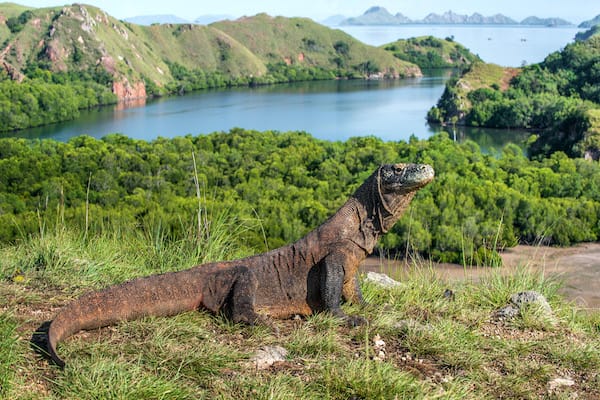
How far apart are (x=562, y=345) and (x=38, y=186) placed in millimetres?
32191

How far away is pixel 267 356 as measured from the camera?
400cm

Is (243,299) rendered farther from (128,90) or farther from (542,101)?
(128,90)

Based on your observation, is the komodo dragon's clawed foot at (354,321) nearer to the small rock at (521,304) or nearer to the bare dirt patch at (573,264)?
the small rock at (521,304)

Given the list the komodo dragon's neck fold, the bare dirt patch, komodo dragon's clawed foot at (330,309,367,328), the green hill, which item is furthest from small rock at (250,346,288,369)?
the green hill

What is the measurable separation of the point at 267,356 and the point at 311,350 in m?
0.30

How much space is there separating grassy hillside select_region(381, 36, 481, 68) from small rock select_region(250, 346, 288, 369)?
16809cm

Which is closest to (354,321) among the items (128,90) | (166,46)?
(128,90)

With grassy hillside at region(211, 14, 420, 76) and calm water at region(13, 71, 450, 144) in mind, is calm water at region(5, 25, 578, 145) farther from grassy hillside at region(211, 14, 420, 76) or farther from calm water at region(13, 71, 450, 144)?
grassy hillside at region(211, 14, 420, 76)

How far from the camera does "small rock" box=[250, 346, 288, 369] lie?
12.9 ft

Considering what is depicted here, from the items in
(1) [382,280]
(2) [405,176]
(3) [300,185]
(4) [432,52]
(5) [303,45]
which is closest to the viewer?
(2) [405,176]

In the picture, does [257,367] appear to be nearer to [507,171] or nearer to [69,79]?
[507,171]

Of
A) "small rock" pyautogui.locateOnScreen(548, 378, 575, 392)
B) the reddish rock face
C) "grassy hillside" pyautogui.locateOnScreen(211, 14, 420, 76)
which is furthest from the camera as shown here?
"grassy hillside" pyautogui.locateOnScreen(211, 14, 420, 76)

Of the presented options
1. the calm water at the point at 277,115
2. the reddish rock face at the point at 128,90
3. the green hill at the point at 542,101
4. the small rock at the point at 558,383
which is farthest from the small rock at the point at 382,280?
the reddish rock face at the point at 128,90

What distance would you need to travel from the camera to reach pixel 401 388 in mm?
3523
